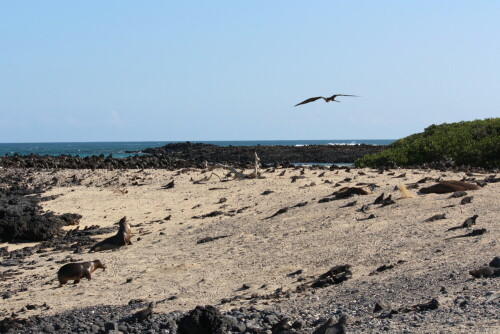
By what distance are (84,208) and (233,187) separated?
3.89 m

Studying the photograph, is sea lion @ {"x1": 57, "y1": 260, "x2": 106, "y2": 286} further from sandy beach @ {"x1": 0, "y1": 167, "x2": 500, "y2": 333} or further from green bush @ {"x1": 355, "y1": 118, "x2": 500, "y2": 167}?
green bush @ {"x1": 355, "y1": 118, "x2": 500, "y2": 167}

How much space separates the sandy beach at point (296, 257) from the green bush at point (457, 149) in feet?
18.7

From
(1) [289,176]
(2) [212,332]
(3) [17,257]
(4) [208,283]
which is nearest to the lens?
(2) [212,332]

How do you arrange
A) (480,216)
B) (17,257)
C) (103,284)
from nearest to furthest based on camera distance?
(103,284)
(480,216)
(17,257)

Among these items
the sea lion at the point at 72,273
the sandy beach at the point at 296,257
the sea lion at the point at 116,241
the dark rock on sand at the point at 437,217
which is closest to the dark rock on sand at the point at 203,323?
the sandy beach at the point at 296,257

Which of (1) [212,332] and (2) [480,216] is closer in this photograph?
(1) [212,332]

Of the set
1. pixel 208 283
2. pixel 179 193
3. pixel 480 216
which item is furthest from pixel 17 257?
pixel 480 216

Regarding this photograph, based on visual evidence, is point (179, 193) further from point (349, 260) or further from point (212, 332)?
point (212, 332)

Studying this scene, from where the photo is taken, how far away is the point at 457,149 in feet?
77.7

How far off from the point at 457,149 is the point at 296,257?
15454 mm

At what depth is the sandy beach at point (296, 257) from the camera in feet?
22.5

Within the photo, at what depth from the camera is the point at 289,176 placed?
1922cm

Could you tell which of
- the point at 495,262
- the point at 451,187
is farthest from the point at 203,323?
the point at 451,187

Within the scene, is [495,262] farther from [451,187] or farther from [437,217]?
[451,187]
